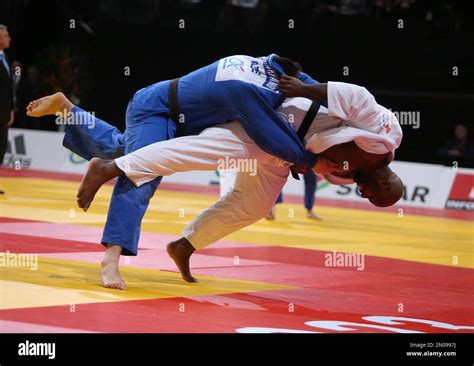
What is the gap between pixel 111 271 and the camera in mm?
5785

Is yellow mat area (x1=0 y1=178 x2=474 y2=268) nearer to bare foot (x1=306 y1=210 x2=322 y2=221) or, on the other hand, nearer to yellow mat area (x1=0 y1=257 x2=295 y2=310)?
bare foot (x1=306 y1=210 x2=322 y2=221)

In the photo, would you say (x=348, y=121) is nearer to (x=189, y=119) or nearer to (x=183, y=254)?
(x=189, y=119)

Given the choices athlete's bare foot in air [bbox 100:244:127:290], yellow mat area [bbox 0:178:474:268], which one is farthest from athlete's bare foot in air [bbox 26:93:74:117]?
yellow mat area [bbox 0:178:474:268]

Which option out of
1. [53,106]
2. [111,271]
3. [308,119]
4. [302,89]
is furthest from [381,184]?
[53,106]

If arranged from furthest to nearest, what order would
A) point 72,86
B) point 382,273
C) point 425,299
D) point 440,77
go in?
point 72,86, point 440,77, point 382,273, point 425,299

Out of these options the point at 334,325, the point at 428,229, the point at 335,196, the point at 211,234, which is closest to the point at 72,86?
the point at 335,196

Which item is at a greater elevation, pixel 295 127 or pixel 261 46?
pixel 261 46

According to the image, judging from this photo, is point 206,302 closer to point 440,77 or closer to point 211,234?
point 211,234

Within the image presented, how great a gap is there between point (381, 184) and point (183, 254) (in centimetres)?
138

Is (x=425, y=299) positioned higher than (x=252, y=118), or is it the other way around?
(x=252, y=118)

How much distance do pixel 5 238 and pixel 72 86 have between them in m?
12.3

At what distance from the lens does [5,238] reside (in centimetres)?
791

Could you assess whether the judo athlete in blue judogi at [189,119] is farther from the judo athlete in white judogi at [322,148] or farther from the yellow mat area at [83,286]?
the yellow mat area at [83,286]

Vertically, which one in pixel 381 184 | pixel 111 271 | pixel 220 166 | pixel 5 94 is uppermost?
pixel 5 94
